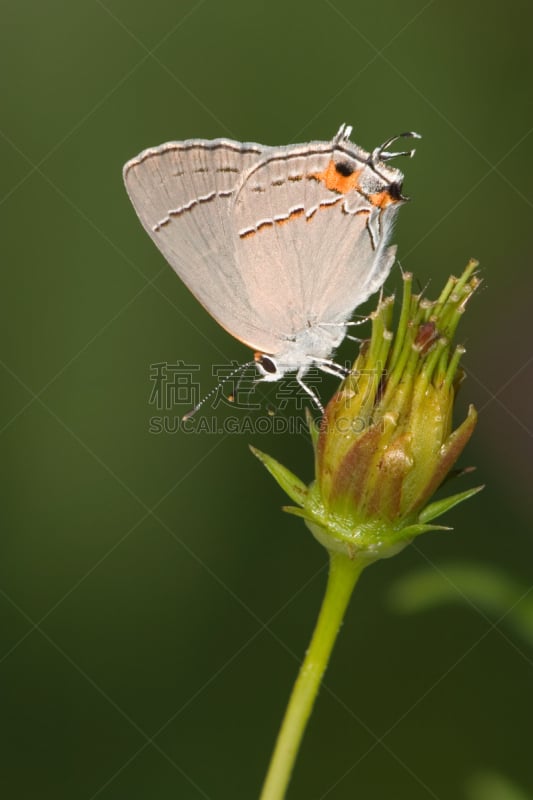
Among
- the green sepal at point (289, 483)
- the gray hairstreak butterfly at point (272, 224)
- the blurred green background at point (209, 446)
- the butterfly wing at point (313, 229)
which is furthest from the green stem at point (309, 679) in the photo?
the blurred green background at point (209, 446)

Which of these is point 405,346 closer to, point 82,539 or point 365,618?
point 365,618

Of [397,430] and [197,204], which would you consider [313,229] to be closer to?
[197,204]

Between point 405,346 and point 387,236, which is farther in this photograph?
point 387,236

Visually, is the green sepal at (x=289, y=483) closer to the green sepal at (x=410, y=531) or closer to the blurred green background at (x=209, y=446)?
the green sepal at (x=410, y=531)

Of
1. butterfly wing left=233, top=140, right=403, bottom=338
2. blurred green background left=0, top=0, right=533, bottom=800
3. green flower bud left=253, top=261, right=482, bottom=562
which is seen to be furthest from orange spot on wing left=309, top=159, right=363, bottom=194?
blurred green background left=0, top=0, right=533, bottom=800

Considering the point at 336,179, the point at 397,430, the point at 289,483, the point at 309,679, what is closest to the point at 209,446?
the point at 336,179

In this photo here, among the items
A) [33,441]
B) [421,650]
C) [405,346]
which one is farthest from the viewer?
[33,441]

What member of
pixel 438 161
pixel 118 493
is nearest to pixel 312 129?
pixel 438 161
